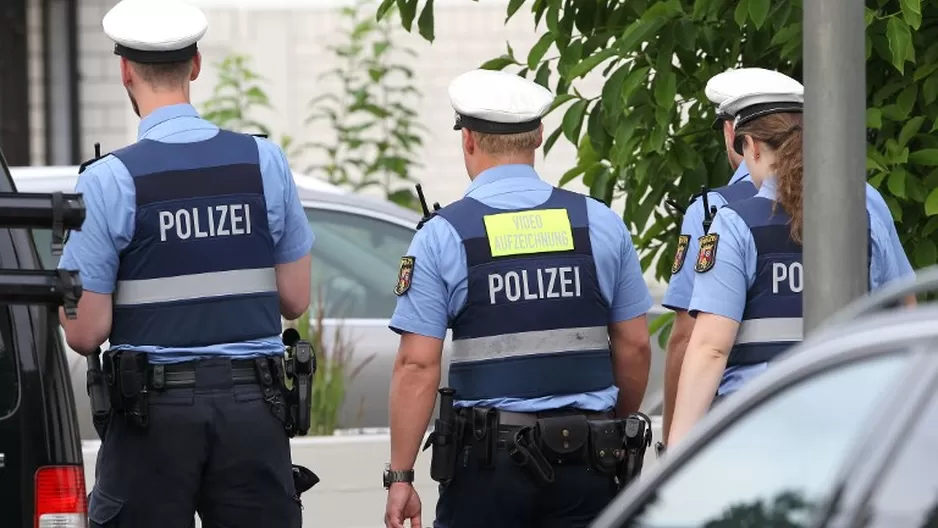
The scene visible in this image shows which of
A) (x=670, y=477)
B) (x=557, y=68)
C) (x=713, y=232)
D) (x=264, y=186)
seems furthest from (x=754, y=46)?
(x=670, y=477)

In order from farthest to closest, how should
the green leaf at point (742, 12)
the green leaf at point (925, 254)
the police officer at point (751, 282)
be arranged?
the green leaf at point (925, 254)
the green leaf at point (742, 12)
the police officer at point (751, 282)

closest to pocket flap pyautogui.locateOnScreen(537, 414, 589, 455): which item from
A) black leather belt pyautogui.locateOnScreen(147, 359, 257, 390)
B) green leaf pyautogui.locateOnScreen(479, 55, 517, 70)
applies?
black leather belt pyautogui.locateOnScreen(147, 359, 257, 390)

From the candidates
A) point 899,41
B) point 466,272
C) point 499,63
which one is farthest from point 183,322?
point 899,41

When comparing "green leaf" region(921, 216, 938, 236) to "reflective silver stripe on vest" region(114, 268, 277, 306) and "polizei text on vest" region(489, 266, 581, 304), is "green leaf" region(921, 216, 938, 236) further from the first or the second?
"reflective silver stripe on vest" region(114, 268, 277, 306)

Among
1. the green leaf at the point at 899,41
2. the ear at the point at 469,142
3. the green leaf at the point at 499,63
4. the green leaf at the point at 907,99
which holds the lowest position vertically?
the ear at the point at 469,142

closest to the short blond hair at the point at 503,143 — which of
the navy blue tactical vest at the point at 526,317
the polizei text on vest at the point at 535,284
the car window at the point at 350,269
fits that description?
the navy blue tactical vest at the point at 526,317

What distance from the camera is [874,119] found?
5.05 meters

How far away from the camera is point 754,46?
17.6ft

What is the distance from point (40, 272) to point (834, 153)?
1.56m

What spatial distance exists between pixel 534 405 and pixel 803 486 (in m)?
2.20

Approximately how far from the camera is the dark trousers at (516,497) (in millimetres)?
4387

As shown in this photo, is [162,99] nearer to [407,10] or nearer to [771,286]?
[407,10]

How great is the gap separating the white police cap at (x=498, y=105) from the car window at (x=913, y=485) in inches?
100

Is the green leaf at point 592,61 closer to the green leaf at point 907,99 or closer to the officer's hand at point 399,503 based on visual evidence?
the green leaf at point 907,99
